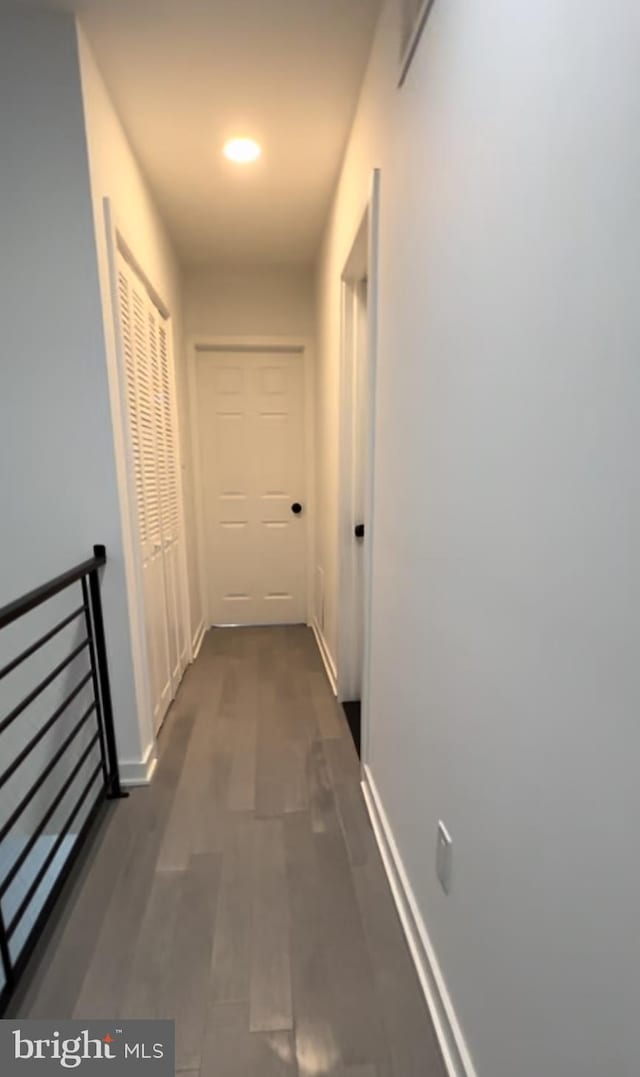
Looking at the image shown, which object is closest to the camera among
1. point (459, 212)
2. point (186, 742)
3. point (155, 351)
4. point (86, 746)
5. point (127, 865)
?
point (459, 212)

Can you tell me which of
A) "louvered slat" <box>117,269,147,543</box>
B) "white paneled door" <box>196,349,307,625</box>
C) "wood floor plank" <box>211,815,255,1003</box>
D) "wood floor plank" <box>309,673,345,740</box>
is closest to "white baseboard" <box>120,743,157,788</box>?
"wood floor plank" <box>211,815,255,1003</box>

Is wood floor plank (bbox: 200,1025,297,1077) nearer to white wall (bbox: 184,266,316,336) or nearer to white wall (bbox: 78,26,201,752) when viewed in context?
white wall (bbox: 78,26,201,752)

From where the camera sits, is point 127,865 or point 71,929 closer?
point 71,929

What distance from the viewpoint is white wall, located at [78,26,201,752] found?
1.60 meters

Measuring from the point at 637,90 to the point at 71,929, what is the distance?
2.01m

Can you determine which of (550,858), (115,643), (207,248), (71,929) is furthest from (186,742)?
(207,248)

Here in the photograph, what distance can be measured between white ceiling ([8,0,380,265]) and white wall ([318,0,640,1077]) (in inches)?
28.1

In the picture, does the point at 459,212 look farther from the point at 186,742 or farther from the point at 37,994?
the point at 186,742

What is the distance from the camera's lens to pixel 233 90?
69.6 inches

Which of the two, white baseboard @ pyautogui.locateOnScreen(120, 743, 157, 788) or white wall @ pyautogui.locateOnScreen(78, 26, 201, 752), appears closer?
white wall @ pyautogui.locateOnScreen(78, 26, 201, 752)

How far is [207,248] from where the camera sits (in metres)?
3.10

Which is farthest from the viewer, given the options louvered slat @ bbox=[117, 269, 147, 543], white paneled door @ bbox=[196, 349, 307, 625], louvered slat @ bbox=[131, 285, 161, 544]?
white paneled door @ bbox=[196, 349, 307, 625]

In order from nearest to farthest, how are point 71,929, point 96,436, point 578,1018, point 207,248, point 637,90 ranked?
point 637,90, point 578,1018, point 71,929, point 96,436, point 207,248

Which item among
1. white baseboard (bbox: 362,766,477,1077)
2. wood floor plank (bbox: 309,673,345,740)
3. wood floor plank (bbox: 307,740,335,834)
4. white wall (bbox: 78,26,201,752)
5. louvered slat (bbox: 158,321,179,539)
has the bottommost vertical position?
wood floor plank (bbox: 309,673,345,740)
